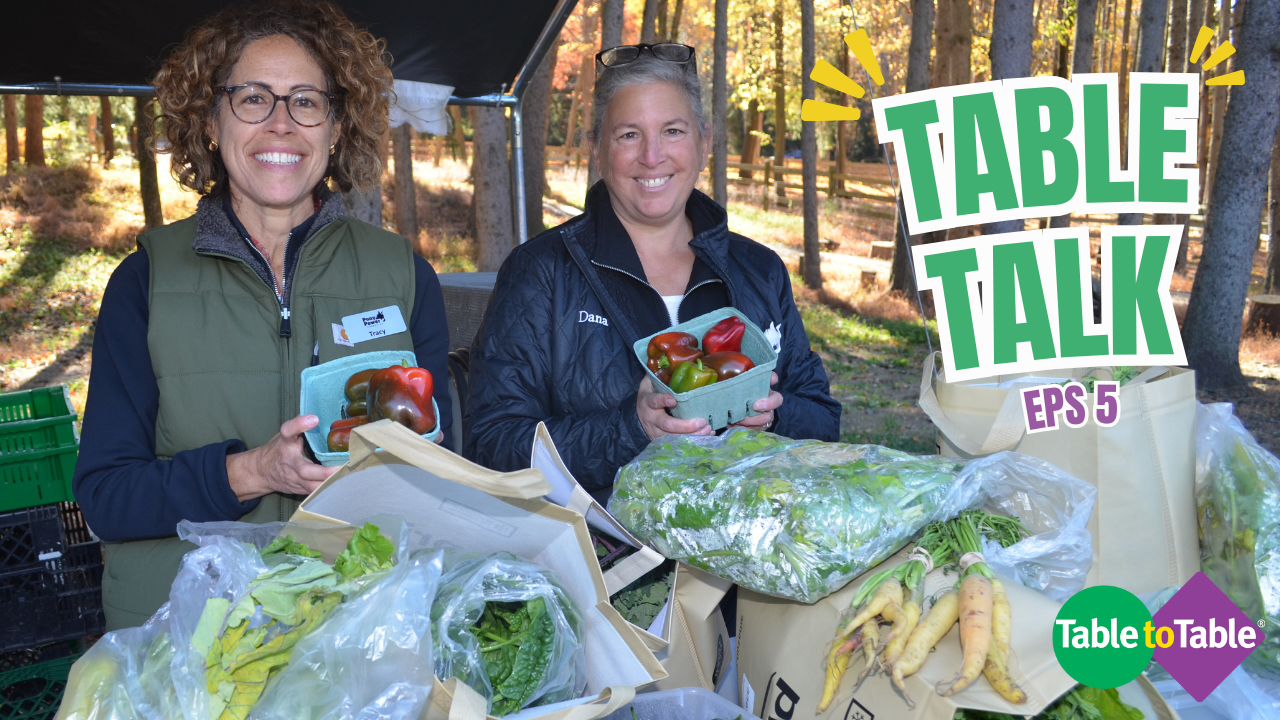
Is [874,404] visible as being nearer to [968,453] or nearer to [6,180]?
[968,453]

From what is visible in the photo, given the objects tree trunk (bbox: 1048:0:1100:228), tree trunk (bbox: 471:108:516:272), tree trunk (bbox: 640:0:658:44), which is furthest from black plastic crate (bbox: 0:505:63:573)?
tree trunk (bbox: 1048:0:1100:228)

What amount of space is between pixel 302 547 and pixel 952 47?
15.2 meters

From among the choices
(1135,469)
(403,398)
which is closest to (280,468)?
(403,398)

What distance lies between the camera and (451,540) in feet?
5.23

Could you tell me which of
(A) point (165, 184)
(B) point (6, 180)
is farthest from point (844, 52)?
(B) point (6, 180)

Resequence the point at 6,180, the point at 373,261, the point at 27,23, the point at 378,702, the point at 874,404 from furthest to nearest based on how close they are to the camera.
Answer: the point at 6,180, the point at 874,404, the point at 27,23, the point at 373,261, the point at 378,702

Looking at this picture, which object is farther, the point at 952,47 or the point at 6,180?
the point at 6,180

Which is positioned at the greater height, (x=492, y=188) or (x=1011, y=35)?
(x=1011, y=35)

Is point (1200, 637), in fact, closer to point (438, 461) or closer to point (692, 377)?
point (692, 377)

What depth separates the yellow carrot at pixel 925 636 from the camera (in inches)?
54.1

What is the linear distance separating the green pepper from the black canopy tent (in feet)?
9.33

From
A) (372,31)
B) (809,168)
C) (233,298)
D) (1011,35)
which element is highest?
(1011,35)

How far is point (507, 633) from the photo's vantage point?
1429mm

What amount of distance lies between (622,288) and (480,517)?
1112 millimetres
